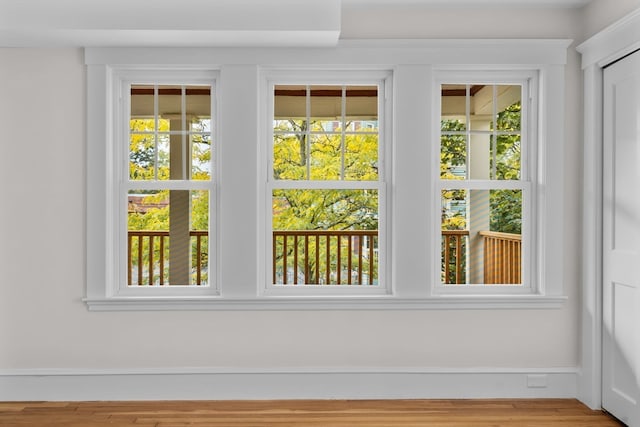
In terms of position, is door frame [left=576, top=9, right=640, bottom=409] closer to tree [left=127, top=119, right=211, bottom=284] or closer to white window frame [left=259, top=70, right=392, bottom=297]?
white window frame [left=259, top=70, right=392, bottom=297]

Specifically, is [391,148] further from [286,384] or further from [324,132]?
[286,384]

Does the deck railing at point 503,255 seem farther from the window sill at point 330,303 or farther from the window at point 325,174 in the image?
the window at point 325,174

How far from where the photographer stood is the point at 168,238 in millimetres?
3713

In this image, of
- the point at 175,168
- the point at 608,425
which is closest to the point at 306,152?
the point at 175,168

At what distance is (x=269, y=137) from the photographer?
3.68 m

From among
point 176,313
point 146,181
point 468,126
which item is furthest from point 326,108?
point 176,313

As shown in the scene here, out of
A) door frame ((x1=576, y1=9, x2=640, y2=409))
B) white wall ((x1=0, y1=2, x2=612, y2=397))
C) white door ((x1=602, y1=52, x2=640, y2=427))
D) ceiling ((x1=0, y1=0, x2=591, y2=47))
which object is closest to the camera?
white door ((x1=602, y1=52, x2=640, y2=427))

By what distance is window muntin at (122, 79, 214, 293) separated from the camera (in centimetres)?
366

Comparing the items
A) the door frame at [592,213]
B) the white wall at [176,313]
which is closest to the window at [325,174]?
the white wall at [176,313]

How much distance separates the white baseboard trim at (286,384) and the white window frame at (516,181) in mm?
557

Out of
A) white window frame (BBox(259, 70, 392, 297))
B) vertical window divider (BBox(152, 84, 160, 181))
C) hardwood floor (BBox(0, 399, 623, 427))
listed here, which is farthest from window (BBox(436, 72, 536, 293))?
vertical window divider (BBox(152, 84, 160, 181))

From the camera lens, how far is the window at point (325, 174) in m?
3.68

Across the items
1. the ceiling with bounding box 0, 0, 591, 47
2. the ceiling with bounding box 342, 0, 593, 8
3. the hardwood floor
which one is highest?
the ceiling with bounding box 342, 0, 593, 8

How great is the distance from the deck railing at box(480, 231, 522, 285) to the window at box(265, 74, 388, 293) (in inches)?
28.6
